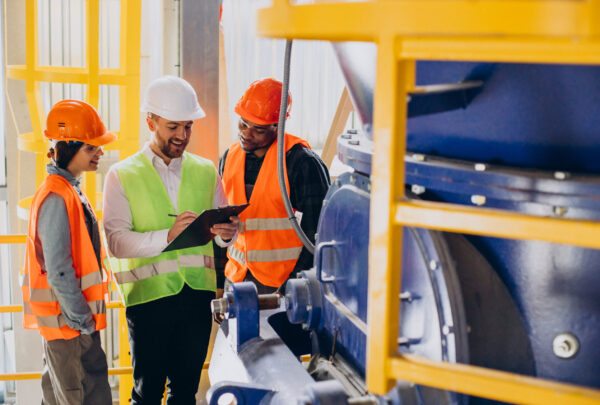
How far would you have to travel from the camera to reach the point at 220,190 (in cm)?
374

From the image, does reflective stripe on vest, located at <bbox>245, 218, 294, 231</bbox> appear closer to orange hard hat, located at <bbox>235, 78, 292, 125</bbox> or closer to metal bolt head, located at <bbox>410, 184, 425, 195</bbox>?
orange hard hat, located at <bbox>235, 78, 292, 125</bbox>

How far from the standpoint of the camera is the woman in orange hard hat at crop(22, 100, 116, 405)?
3113 millimetres

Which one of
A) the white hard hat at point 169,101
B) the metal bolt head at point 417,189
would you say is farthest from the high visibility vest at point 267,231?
the metal bolt head at point 417,189

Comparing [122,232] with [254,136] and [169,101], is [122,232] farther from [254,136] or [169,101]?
[254,136]

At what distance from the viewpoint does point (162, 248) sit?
3326 millimetres

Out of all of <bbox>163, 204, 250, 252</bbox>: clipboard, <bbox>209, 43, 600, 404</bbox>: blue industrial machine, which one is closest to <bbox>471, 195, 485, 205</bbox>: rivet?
<bbox>209, 43, 600, 404</bbox>: blue industrial machine

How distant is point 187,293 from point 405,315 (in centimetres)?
185

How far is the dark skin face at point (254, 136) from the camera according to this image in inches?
150

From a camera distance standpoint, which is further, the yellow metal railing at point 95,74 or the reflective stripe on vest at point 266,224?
the yellow metal railing at point 95,74

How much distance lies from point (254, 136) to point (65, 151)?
3.39ft

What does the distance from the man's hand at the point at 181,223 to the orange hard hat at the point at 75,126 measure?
0.54 meters

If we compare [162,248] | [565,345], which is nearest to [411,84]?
[565,345]

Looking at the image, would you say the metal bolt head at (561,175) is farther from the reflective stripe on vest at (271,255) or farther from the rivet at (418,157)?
the reflective stripe on vest at (271,255)

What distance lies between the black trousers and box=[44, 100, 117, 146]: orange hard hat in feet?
2.86
